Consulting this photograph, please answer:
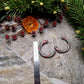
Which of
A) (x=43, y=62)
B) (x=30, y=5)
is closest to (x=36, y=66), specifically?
(x=43, y=62)

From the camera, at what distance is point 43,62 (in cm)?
77

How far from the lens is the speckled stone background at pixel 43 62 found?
0.73 m

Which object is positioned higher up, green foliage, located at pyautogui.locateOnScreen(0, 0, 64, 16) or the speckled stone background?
green foliage, located at pyautogui.locateOnScreen(0, 0, 64, 16)

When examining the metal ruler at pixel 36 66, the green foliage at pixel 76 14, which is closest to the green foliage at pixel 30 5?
the green foliage at pixel 76 14

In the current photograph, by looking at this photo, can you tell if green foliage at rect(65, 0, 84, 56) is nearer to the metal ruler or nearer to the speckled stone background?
the speckled stone background

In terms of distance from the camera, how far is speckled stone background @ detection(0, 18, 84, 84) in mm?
733

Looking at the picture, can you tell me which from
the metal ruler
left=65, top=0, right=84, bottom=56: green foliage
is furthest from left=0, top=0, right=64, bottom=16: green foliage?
the metal ruler

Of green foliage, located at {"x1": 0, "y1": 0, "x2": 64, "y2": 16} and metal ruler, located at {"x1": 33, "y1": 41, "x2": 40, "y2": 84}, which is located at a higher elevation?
green foliage, located at {"x1": 0, "y1": 0, "x2": 64, "y2": 16}

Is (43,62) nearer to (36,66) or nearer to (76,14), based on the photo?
(36,66)

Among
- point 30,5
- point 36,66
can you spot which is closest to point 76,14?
point 30,5

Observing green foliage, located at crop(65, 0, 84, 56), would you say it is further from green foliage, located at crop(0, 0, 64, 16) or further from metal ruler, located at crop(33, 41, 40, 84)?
metal ruler, located at crop(33, 41, 40, 84)

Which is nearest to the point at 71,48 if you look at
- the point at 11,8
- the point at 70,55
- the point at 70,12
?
the point at 70,55

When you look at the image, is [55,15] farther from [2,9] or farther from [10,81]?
[10,81]

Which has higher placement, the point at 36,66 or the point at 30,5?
the point at 30,5
